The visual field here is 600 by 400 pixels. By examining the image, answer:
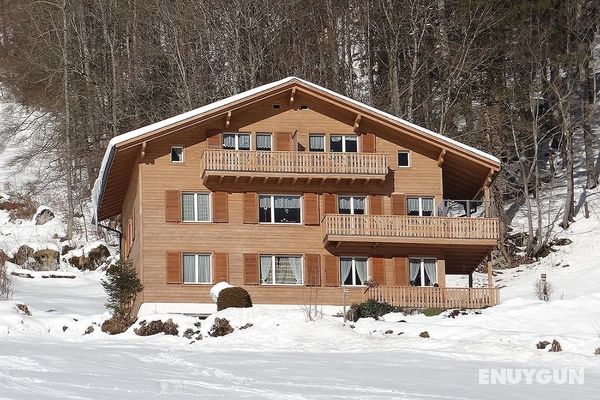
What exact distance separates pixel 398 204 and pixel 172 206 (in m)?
8.41

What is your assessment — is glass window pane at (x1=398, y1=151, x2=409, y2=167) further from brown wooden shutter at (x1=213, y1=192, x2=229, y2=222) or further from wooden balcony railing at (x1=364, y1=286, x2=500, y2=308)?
brown wooden shutter at (x1=213, y1=192, x2=229, y2=222)

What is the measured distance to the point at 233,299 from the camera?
41.6 m

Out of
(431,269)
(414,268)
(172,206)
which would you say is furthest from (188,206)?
(431,269)

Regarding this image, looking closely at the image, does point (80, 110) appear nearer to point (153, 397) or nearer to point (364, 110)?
point (364, 110)

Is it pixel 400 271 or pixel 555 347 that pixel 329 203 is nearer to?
pixel 400 271

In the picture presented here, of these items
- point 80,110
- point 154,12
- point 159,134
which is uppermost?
point 154,12

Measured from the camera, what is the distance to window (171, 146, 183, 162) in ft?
152

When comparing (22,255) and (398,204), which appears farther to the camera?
(22,255)

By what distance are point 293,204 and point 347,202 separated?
6.72 ft

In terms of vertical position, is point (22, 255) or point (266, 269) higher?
point (22, 255)

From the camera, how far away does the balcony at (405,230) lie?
45.3m

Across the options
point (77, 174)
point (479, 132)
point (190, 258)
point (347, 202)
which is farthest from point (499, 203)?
point (77, 174)

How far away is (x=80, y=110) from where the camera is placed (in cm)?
7006

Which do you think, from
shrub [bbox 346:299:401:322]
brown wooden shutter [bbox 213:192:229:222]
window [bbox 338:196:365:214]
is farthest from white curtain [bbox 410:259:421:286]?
brown wooden shutter [bbox 213:192:229:222]
